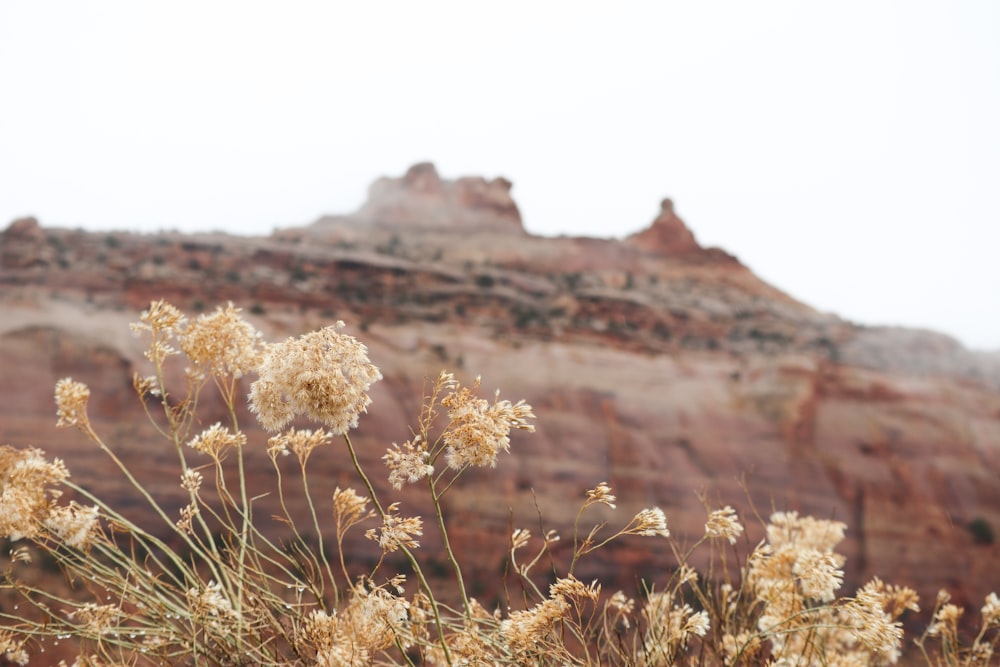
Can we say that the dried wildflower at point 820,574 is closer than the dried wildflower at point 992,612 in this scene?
Yes

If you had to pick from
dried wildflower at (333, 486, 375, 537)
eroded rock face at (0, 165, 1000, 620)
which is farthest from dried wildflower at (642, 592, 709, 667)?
eroded rock face at (0, 165, 1000, 620)

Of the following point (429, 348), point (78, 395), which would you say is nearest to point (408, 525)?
point (78, 395)

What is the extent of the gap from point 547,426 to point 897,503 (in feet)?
33.8

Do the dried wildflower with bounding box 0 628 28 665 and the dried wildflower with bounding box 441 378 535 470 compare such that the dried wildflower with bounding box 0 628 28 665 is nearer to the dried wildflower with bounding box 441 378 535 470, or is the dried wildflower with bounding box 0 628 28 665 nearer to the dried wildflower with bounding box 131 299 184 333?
the dried wildflower with bounding box 131 299 184 333

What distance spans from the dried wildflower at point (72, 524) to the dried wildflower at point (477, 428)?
983 millimetres

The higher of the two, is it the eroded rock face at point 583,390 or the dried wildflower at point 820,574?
the dried wildflower at point 820,574

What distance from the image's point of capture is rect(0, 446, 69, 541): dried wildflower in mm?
1519

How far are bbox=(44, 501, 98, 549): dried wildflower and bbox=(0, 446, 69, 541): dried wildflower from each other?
0.12ft

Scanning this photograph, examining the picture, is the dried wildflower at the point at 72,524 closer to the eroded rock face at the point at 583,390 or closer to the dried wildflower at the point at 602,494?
the dried wildflower at the point at 602,494

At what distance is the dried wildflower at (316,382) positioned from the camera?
4.40ft

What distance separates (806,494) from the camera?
17750 mm

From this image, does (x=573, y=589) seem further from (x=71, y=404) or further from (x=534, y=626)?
(x=71, y=404)

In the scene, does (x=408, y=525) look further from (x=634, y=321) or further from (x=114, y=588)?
(x=634, y=321)

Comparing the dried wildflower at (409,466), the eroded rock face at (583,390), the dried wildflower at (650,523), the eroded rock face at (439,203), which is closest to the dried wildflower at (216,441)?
the dried wildflower at (409,466)
